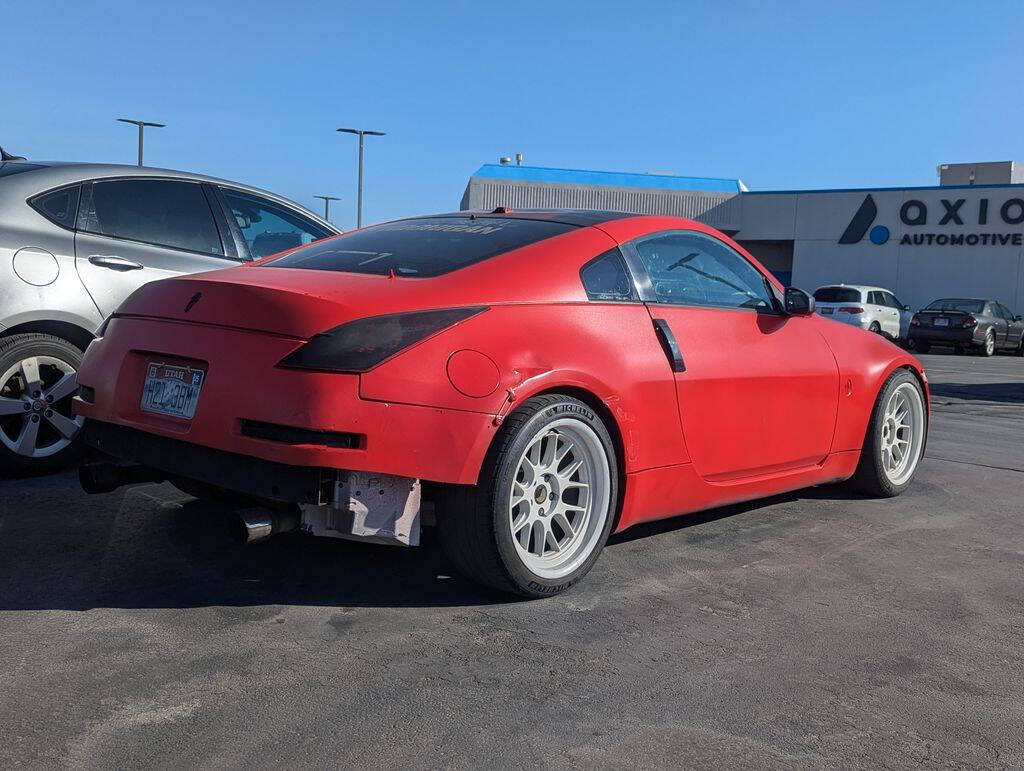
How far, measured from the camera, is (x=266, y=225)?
6.03 metres

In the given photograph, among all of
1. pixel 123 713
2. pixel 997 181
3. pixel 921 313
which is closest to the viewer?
pixel 123 713

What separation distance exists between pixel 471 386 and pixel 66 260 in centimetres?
283

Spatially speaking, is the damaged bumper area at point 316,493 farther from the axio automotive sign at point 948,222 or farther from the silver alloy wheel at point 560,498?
the axio automotive sign at point 948,222

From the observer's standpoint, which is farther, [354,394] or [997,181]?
[997,181]

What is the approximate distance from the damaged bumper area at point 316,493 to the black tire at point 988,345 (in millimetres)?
23539

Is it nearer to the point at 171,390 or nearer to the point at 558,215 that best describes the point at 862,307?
the point at 558,215

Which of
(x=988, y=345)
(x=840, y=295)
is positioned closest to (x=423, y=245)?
(x=840, y=295)

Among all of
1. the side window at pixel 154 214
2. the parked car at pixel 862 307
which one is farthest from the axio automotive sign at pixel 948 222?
the side window at pixel 154 214

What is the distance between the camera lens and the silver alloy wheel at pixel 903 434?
555 cm

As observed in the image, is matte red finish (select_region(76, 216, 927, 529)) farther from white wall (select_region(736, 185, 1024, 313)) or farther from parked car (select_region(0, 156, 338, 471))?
white wall (select_region(736, 185, 1024, 313))

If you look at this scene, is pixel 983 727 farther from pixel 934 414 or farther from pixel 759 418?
pixel 934 414

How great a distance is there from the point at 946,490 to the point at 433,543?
127 inches

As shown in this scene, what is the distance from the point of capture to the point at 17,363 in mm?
4871

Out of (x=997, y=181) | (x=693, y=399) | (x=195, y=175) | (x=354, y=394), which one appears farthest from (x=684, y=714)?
(x=997, y=181)
